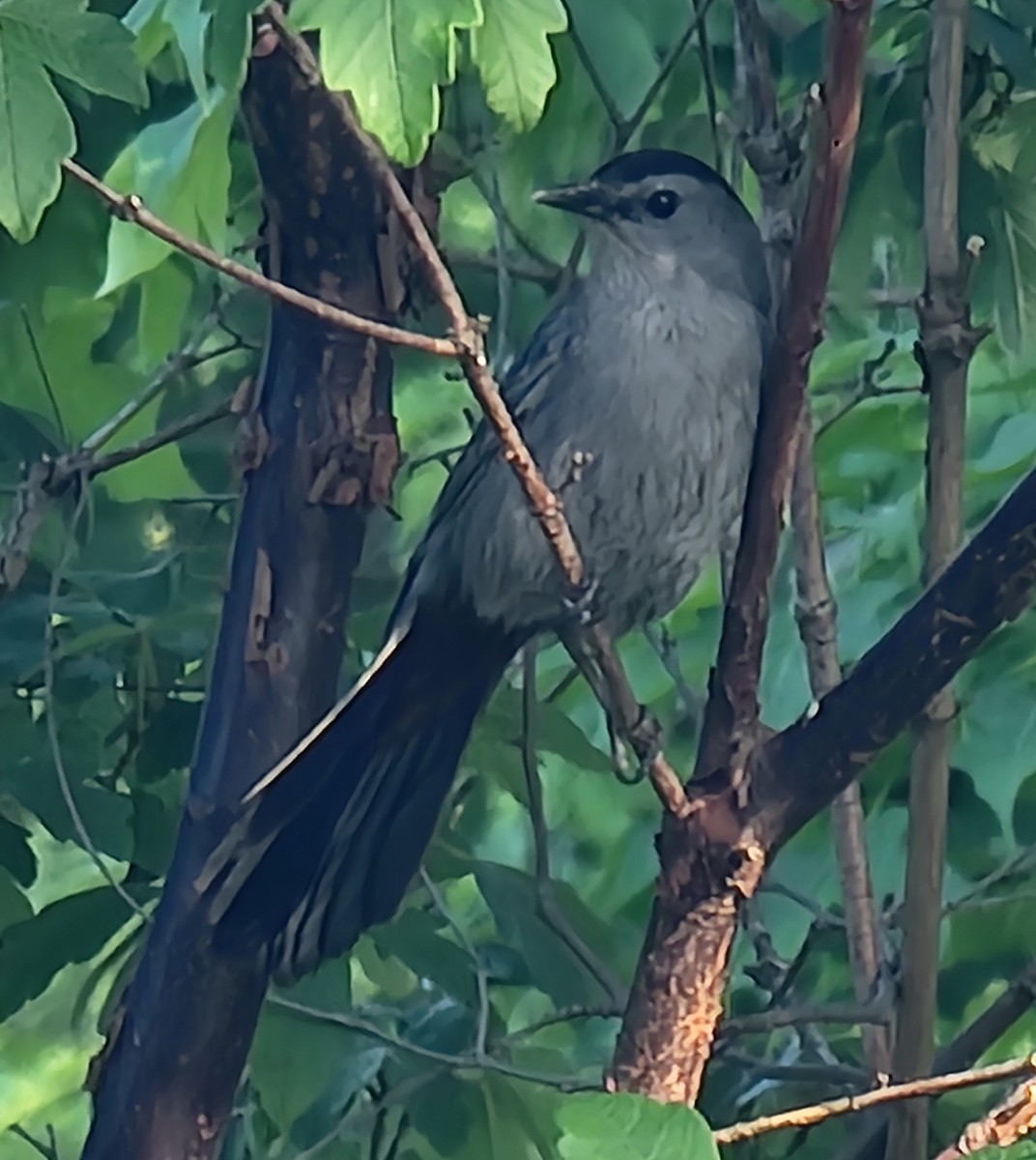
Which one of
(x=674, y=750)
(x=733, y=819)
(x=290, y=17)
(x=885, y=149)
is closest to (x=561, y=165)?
(x=885, y=149)

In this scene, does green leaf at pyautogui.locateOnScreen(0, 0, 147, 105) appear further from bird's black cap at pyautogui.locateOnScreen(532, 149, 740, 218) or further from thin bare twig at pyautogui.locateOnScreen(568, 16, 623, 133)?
bird's black cap at pyautogui.locateOnScreen(532, 149, 740, 218)

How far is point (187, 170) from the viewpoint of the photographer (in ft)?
4.41

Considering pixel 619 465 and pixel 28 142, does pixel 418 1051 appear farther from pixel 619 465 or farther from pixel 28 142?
pixel 28 142

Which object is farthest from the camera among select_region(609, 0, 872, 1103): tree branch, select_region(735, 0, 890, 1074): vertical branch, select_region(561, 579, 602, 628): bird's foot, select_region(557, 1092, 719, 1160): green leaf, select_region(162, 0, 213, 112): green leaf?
select_region(561, 579, 602, 628): bird's foot

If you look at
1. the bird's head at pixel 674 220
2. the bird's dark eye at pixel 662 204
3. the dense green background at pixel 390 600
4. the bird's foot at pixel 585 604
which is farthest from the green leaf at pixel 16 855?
the bird's dark eye at pixel 662 204

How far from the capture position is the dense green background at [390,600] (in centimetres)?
160

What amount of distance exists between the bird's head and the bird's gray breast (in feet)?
0.21

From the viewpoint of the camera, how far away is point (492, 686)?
1925 millimetres

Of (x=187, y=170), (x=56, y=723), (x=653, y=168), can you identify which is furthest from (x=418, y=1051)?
(x=653, y=168)

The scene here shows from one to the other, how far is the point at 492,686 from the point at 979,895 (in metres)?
0.50

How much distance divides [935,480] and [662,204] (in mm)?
660

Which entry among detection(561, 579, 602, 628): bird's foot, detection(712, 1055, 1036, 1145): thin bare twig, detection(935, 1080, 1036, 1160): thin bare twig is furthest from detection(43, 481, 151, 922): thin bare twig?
detection(935, 1080, 1036, 1160): thin bare twig

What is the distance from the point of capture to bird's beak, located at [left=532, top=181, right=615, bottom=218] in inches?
74.0

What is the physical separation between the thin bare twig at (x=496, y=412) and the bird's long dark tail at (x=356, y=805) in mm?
248
